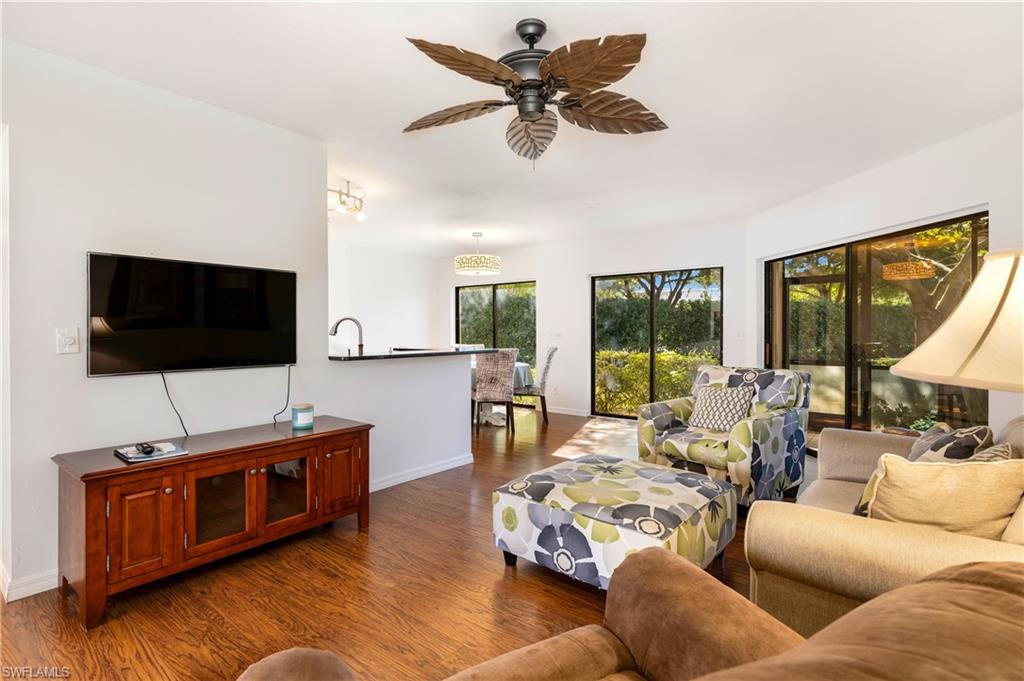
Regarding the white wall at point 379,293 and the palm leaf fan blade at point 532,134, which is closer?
the palm leaf fan blade at point 532,134

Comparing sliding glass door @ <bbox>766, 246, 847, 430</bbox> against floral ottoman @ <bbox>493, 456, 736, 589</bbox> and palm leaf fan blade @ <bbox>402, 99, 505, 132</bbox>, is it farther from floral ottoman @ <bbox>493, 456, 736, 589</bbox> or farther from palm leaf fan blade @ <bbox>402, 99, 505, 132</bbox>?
palm leaf fan blade @ <bbox>402, 99, 505, 132</bbox>

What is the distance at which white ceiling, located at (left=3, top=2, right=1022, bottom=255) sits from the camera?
1.93 metres

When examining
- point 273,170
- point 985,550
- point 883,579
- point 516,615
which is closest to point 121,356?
point 273,170

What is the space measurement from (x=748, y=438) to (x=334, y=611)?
2522 millimetres

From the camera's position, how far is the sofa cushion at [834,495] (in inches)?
80.7

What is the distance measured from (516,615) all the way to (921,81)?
322 cm

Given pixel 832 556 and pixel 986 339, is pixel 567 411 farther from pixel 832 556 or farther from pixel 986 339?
pixel 986 339

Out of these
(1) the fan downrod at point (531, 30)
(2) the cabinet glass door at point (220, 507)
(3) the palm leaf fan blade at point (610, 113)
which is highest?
(1) the fan downrod at point (531, 30)

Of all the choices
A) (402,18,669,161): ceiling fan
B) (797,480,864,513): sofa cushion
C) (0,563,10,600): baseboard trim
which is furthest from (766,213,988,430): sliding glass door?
(0,563,10,600): baseboard trim

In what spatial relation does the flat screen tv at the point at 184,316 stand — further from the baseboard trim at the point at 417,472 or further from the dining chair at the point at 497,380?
the dining chair at the point at 497,380

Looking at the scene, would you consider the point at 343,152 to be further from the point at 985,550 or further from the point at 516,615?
the point at 985,550

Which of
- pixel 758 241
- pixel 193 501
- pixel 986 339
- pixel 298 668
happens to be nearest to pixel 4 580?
pixel 193 501

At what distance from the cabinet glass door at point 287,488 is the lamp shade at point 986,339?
2.62 m

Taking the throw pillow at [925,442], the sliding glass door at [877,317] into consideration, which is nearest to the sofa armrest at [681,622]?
the throw pillow at [925,442]
